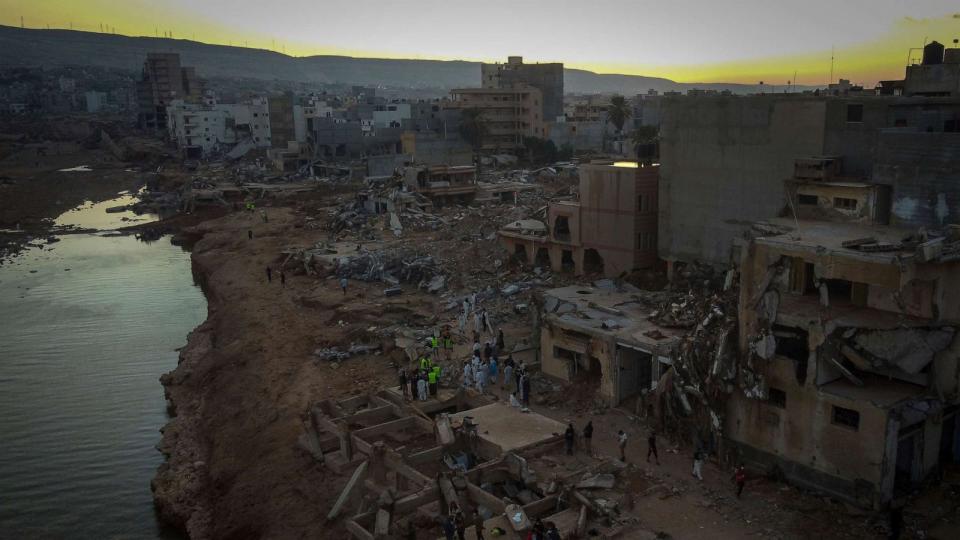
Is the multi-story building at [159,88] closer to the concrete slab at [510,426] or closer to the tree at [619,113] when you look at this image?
the tree at [619,113]

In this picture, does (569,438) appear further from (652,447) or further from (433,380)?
(433,380)

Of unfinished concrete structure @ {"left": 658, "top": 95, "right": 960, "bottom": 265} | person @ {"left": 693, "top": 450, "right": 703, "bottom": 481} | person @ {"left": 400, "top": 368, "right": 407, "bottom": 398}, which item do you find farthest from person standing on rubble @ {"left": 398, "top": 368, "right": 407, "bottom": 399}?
unfinished concrete structure @ {"left": 658, "top": 95, "right": 960, "bottom": 265}

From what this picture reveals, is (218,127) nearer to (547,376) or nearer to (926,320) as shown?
(547,376)

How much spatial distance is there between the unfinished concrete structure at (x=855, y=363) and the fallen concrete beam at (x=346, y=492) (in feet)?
26.6

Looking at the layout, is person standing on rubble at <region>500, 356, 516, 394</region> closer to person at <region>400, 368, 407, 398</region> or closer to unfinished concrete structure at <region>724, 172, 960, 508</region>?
person at <region>400, 368, 407, 398</region>

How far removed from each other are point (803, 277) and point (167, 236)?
48261 millimetres

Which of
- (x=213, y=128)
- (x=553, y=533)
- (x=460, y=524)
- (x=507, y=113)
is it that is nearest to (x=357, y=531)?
(x=460, y=524)

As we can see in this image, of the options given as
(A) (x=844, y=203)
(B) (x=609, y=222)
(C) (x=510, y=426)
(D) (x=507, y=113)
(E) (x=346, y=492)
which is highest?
(D) (x=507, y=113)

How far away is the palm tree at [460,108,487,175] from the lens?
7556 cm

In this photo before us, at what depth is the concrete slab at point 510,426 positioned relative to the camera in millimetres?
17422

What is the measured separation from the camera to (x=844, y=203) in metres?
21.1

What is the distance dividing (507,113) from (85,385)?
58110 millimetres

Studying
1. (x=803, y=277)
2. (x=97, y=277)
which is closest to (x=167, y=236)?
(x=97, y=277)

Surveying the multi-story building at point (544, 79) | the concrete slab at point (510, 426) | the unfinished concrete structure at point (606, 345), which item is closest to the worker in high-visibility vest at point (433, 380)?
the concrete slab at point (510, 426)
